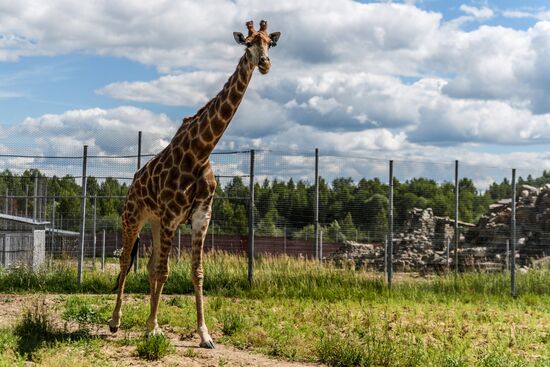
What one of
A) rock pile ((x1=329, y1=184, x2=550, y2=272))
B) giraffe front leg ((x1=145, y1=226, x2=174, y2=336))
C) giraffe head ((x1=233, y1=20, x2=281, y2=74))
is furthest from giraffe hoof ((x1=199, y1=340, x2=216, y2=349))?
rock pile ((x1=329, y1=184, x2=550, y2=272))

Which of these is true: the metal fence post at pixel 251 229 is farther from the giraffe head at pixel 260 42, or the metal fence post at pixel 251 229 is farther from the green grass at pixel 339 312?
the giraffe head at pixel 260 42

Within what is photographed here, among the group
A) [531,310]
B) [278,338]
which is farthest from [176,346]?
[531,310]

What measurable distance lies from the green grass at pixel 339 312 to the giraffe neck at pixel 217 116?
2.65 meters

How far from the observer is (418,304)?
44.5 ft

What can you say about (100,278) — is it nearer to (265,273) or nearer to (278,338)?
(265,273)

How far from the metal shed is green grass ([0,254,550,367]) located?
144 cm

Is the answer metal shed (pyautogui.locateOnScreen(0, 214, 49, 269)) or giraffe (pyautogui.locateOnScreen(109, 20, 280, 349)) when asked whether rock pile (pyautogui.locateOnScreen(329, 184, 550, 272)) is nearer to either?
metal shed (pyautogui.locateOnScreen(0, 214, 49, 269))

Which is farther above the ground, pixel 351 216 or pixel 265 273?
pixel 351 216

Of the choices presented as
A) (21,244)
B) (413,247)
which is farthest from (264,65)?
(413,247)

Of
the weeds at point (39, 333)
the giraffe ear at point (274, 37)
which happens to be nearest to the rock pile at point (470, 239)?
the weeds at point (39, 333)

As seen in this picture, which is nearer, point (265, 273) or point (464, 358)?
point (464, 358)

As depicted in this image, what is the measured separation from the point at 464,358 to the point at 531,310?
588 centimetres

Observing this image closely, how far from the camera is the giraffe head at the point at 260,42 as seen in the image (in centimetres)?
848

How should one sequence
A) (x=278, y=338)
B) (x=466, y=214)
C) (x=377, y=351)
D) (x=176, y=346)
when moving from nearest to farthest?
(x=377, y=351) → (x=176, y=346) → (x=278, y=338) → (x=466, y=214)
